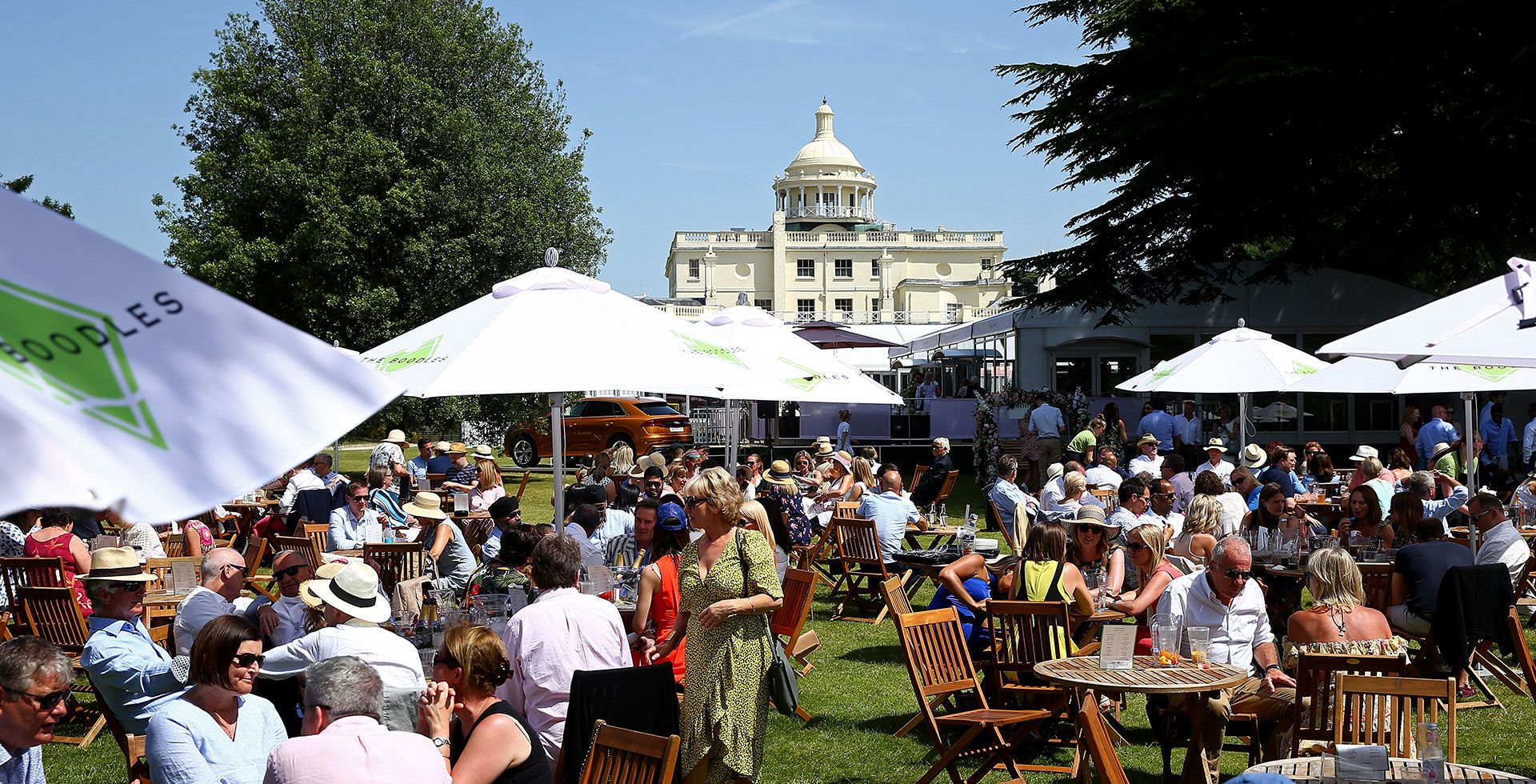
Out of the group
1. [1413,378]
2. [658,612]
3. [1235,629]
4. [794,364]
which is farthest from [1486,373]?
[658,612]

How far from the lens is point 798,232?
113 meters

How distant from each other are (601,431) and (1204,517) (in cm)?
2128

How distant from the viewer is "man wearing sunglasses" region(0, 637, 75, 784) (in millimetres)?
4363

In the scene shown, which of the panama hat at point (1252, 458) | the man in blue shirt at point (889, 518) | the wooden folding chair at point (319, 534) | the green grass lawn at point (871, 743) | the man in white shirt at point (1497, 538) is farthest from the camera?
the panama hat at point (1252, 458)

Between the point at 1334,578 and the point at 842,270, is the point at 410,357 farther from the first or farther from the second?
the point at 842,270

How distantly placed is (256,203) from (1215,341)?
64.6 feet

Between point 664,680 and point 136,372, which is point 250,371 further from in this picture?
point 664,680

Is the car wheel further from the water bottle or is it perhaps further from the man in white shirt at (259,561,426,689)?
the water bottle

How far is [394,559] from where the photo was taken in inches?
372

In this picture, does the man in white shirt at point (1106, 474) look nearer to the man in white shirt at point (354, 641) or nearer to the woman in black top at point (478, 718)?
the man in white shirt at point (354, 641)

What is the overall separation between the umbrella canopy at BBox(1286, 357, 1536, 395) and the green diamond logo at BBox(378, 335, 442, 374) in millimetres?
7264

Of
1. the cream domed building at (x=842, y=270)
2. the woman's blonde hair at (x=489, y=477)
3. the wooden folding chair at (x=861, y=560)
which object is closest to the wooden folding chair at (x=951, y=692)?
the wooden folding chair at (x=861, y=560)

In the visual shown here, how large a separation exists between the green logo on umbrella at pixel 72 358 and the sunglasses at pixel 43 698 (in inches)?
116

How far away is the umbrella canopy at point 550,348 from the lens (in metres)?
6.57
